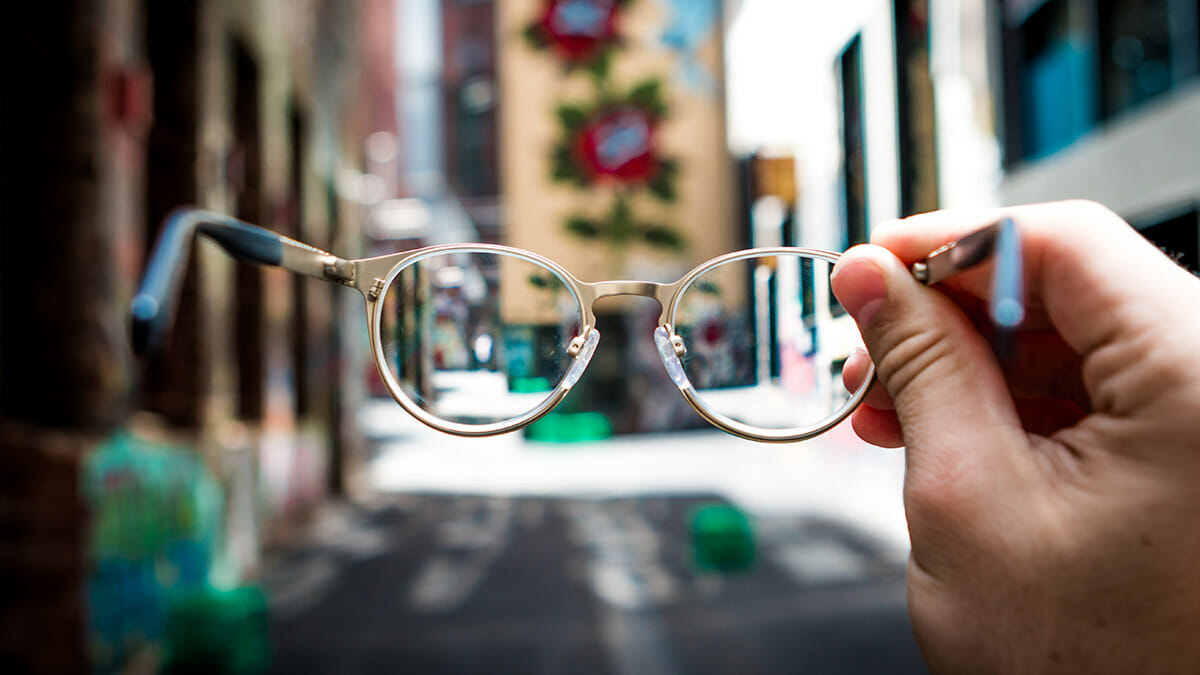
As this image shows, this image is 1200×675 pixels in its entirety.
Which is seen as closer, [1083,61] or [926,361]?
[926,361]

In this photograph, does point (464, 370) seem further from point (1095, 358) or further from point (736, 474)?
point (736, 474)

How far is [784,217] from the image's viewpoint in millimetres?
1658

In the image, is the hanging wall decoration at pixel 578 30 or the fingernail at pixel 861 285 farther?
the hanging wall decoration at pixel 578 30

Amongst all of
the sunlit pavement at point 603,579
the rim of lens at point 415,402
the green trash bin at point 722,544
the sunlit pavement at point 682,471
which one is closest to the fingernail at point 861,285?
the rim of lens at point 415,402

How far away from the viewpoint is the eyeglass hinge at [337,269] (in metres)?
1.03

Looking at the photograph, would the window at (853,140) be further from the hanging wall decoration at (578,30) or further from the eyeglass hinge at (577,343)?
the hanging wall decoration at (578,30)

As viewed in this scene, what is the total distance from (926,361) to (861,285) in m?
0.11

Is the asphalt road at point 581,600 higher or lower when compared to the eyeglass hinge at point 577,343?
lower

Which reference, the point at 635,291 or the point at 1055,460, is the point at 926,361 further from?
the point at 635,291

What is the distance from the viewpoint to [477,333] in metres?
1.30

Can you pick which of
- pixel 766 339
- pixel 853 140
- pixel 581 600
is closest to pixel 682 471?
pixel 581 600

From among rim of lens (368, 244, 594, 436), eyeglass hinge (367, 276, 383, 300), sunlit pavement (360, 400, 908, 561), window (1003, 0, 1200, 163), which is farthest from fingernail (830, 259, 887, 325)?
sunlit pavement (360, 400, 908, 561)

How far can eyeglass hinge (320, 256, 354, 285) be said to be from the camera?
1.03m

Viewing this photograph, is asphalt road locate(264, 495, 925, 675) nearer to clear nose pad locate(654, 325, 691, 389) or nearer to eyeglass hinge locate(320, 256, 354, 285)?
clear nose pad locate(654, 325, 691, 389)
